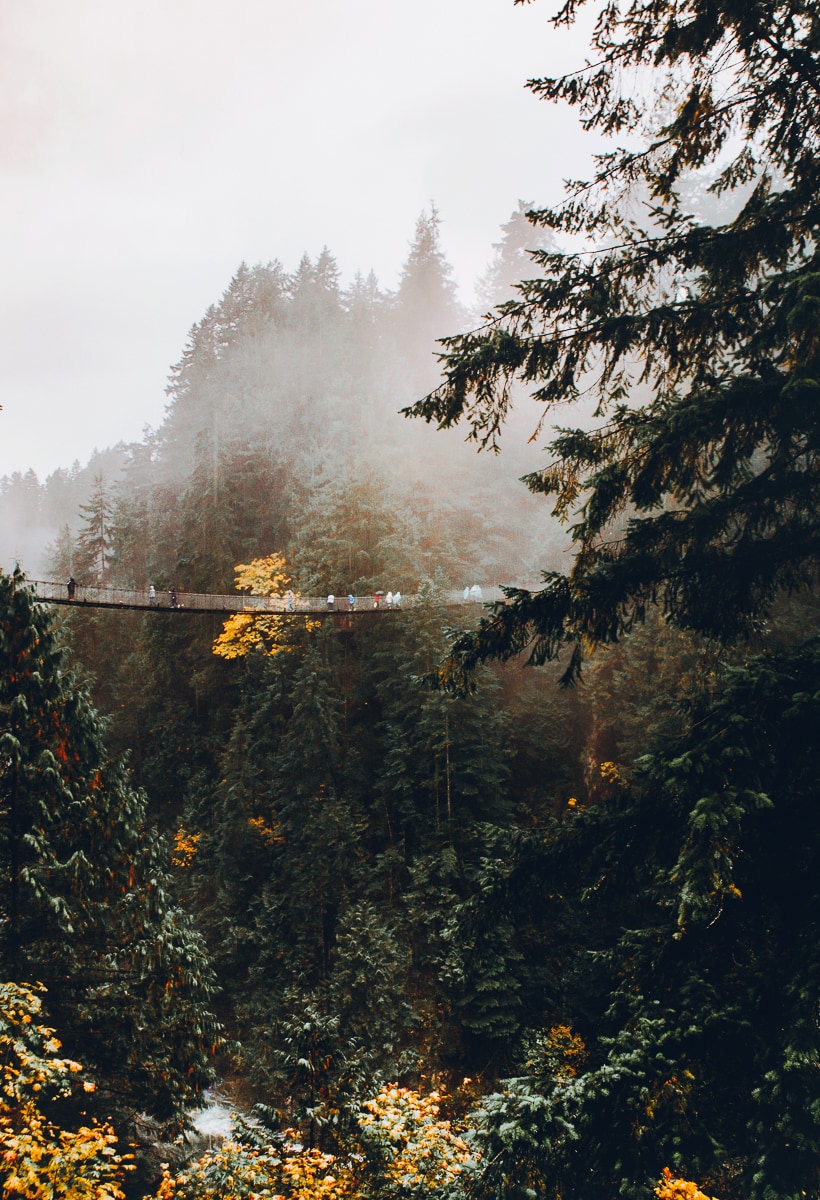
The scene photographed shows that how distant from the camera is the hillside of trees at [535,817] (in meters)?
Answer: 3.02

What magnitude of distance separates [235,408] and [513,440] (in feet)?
46.2

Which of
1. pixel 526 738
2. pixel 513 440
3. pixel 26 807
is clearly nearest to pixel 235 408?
pixel 513 440

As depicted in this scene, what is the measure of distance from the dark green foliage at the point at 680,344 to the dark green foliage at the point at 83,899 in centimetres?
570

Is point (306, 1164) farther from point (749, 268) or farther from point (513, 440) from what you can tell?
point (513, 440)

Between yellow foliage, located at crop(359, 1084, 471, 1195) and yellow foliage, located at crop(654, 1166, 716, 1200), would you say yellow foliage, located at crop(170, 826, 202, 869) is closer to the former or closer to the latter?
yellow foliage, located at crop(359, 1084, 471, 1195)

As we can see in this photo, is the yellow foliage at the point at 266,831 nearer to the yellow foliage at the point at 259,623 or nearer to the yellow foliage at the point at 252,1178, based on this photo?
the yellow foliage at the point at 259,623

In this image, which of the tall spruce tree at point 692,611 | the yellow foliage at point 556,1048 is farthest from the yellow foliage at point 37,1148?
the yellow foliage at point 556,1048

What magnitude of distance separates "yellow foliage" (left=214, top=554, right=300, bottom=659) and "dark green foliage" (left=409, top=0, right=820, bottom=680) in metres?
15.6

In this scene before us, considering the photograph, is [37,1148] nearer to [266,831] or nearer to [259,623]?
[266,831]

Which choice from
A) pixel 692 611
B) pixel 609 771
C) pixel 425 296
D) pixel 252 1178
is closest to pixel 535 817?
pixel 609 771

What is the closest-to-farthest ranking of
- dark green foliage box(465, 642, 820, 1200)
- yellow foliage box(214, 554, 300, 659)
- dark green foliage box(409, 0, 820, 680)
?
dark green foliage box(465, 642, 820, 1200) → dark green foliage box(409, 0, 820, 680) → yellow foliage box(214, 554, 300, 659)

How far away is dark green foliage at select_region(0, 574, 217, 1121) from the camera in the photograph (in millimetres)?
7203

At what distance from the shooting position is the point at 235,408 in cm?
3216

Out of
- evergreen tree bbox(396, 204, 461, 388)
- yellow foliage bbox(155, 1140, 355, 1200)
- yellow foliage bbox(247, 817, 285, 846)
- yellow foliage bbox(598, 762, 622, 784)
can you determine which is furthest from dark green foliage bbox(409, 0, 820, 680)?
evergreen tree bbox(396, 204, 461, 388)
